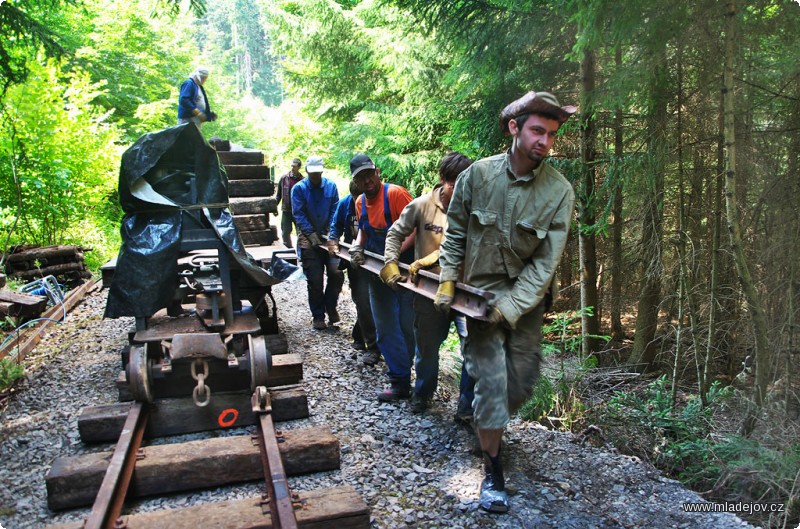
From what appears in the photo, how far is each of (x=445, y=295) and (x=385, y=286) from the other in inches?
73.4

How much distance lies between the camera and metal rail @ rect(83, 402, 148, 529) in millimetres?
3000

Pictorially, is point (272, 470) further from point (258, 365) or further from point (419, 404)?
point (419, 404)

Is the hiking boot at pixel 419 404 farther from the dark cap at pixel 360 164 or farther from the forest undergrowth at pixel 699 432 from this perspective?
the dark cap at pixel 360 164

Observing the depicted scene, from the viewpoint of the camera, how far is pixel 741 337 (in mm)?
5914

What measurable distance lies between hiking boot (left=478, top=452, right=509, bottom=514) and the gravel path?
0.07m

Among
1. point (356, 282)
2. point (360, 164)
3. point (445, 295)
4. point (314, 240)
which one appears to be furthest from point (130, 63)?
point (445, 295)

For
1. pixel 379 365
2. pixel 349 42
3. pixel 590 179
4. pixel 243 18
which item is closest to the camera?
pixel 379 365

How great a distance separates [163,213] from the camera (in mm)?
4875

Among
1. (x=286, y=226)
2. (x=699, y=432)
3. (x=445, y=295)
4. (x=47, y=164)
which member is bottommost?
(x=699, y=432)

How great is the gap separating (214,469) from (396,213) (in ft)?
9.74

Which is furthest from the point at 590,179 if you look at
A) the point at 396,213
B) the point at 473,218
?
the point at 473,218

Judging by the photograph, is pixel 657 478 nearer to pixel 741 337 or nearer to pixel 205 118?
pixel 741 337

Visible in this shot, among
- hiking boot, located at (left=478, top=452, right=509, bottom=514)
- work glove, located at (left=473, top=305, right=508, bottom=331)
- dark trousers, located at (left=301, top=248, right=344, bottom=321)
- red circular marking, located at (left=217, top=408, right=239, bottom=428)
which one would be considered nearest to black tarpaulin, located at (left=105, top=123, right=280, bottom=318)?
red circular marking, located at (left=217, top=408, right=239, bottom=428)

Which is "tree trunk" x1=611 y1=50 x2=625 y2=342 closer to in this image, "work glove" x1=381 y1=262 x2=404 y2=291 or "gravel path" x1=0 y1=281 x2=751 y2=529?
"work glove" x1=381 y1=262 x2=404 y2=291
